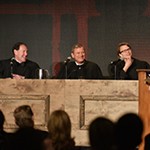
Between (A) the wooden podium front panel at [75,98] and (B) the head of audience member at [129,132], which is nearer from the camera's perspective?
(B) the head of audience member at [129,132]

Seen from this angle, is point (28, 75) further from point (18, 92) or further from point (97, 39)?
point (97, 39)

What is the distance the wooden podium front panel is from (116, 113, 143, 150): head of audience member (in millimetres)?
4269

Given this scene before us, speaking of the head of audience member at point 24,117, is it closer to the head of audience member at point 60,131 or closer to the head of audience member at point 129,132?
the head of audience member at point 60,131

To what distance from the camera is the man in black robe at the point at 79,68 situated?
26.3ft

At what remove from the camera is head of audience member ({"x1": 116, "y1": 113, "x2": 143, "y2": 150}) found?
276 cm

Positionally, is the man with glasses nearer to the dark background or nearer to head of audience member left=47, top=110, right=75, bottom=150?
the dark background

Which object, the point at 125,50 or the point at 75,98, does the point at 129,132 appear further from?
the point at 125,50

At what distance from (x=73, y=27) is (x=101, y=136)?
702cm

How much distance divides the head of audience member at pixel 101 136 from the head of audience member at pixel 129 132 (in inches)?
1.5

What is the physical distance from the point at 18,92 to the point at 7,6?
2.91 meters

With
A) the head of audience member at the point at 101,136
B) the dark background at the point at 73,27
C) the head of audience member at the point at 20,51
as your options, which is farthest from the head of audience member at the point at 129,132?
the dark background at the point at 73,27

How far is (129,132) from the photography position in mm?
2768

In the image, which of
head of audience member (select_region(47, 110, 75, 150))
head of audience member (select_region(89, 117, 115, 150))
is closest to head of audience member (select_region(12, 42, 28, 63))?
head of audience member (select_region(47, 110, 75, 150))

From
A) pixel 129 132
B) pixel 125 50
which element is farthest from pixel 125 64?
pixel 129 132
